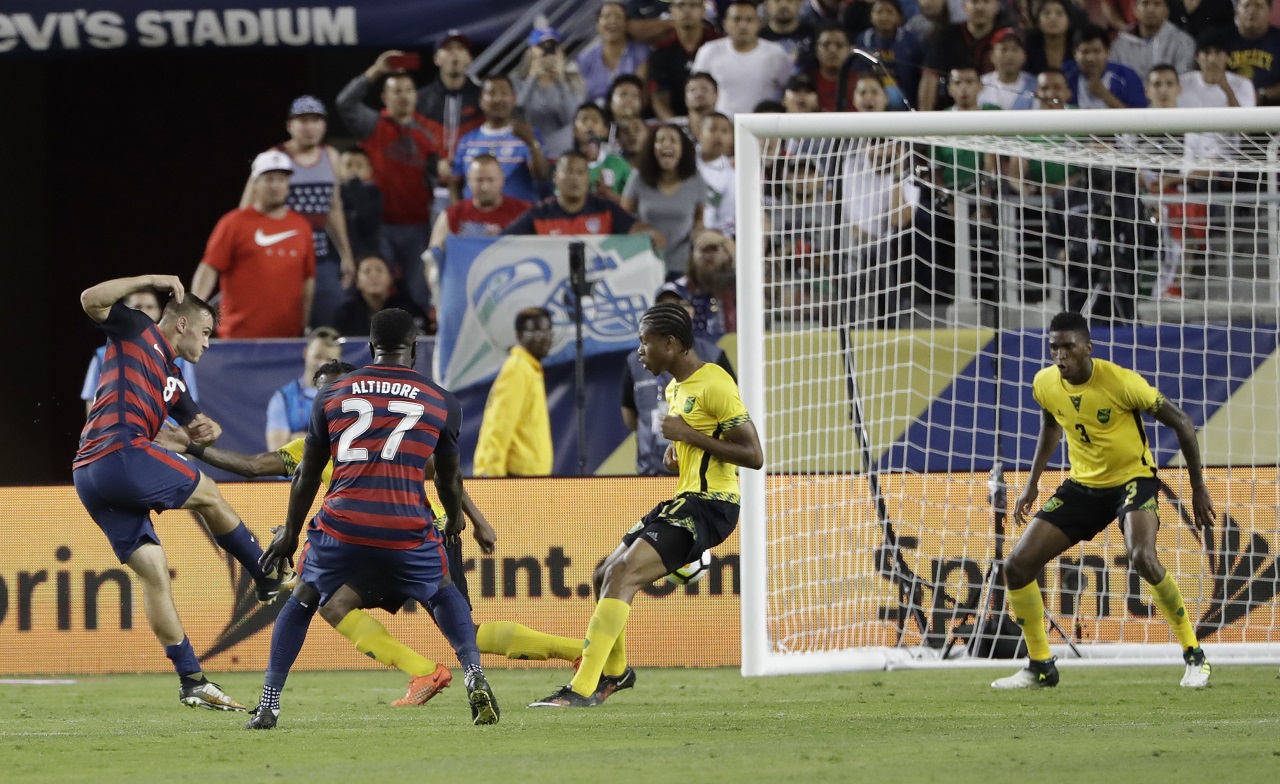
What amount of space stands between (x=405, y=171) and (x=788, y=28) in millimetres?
3549

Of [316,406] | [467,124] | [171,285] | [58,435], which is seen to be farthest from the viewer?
[58,435]

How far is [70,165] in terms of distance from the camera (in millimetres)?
18344

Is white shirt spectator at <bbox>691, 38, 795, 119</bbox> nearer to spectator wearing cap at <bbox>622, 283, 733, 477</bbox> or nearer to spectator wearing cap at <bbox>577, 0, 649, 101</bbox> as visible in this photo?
spectator wearing cap at <bbox>577, 0, 649, 101</bbox>

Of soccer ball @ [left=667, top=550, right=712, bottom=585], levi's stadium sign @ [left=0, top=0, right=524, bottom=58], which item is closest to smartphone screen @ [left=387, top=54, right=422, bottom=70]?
levi's stadium sign @ [left=0, top=0, right=524, bottom=58]

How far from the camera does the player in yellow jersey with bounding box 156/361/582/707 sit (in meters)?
8.47

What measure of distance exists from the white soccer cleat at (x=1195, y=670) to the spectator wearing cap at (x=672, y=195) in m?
5.81

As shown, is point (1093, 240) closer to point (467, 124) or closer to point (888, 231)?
point (888, 231)

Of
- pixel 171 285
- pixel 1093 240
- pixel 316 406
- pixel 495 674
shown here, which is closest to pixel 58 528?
pixel 495 674

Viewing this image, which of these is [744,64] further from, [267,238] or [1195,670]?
[1195,670]

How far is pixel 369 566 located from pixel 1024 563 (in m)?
4.01

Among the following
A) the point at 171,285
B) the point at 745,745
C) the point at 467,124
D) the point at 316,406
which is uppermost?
the point at 467,124

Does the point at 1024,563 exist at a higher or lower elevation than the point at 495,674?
higher

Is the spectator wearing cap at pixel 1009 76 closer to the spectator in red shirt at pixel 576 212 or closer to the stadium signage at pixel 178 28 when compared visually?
the spectator in red shirt at pixel 576 212

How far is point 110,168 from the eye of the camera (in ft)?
61.0
